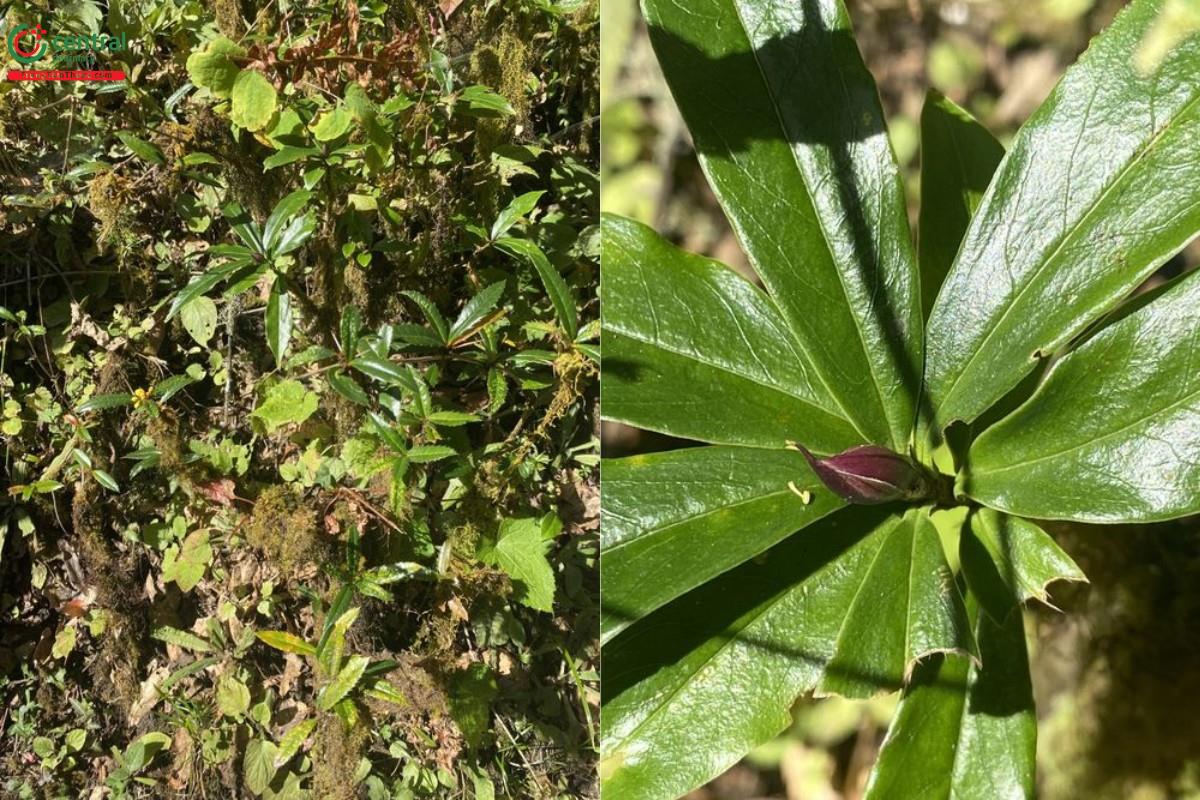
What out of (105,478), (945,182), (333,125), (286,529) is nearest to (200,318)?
(105,478)

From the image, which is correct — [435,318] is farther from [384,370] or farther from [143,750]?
[143,750]

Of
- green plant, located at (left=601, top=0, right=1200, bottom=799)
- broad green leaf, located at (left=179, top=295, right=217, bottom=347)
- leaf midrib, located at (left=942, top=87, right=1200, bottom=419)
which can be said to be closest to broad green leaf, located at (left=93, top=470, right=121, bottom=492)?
broad green leaf, located at (left=179, top=295, right=217, bottom=347)

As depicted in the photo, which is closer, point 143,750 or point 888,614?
point 888,614

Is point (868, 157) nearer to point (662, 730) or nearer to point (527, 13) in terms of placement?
point (662, 730)

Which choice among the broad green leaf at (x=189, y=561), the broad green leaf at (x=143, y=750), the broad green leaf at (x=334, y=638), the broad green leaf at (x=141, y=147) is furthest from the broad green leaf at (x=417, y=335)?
the broad green leaf at (x=143, y=750)

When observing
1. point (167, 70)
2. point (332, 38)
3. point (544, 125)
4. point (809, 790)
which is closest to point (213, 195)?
point (167, 70)

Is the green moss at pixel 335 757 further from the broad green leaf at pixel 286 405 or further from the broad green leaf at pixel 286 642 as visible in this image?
the broad green leaf at pixel 286 405
